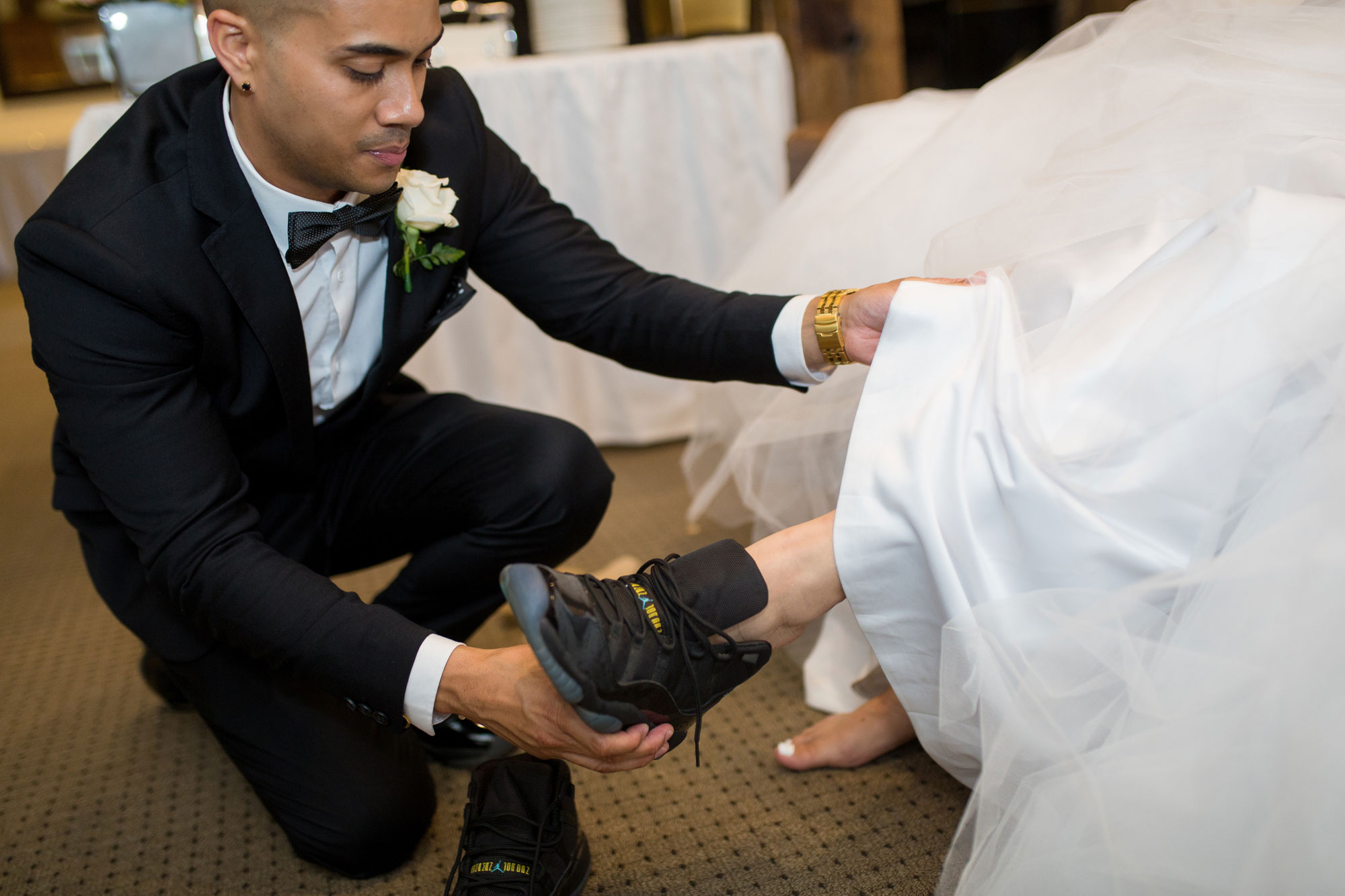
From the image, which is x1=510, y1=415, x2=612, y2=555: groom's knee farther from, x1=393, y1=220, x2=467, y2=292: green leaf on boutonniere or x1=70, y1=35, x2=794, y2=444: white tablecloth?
x1=70, y1=35, x2=794, y2=444: white tablecloth

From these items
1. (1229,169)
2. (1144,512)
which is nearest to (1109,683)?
(1144,512)

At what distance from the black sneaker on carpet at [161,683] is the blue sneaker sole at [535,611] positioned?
92cm

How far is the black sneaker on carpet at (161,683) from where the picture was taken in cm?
142

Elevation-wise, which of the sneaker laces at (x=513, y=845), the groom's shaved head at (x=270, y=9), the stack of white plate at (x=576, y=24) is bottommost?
the sneaker laces at (x=513, y=845)

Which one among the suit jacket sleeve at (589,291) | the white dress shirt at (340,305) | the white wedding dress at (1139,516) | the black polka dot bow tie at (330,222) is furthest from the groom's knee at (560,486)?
the white wedding dress at (1139,516)

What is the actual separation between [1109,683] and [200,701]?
95 cm

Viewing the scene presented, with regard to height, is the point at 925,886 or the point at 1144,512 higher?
the point at 1144,512

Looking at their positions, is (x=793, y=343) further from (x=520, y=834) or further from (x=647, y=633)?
(x=520, y=834)

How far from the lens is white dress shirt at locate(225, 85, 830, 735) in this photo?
1.03 metres

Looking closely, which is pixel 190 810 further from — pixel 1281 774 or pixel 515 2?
pixel 515 2

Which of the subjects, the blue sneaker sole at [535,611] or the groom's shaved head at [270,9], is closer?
the blue sneaker sole at [535,611]

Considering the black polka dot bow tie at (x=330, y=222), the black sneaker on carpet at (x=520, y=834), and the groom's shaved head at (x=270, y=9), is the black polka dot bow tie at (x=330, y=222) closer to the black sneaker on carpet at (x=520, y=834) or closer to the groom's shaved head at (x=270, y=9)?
the groom's shaved head at (x=270, y=9)

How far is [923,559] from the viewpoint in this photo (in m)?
0.83

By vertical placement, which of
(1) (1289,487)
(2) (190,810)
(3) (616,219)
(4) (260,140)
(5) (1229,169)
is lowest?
(2) (190,810)
